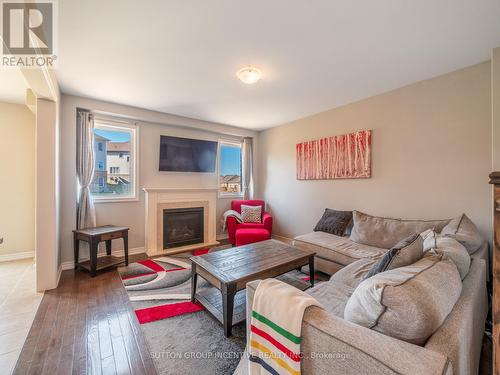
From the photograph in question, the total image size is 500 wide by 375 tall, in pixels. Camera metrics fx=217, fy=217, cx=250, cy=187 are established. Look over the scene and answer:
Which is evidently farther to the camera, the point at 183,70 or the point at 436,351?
the point at 183,70

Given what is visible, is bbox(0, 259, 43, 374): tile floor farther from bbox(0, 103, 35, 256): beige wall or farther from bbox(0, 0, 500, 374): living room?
bbox(0, 103, 35, 256): beige wall

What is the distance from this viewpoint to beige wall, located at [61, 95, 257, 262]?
312 cm

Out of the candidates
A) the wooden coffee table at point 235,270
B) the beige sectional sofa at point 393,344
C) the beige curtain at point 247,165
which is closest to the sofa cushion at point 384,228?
the wooden coffee table at point 235,270

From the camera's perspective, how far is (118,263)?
3.10 meters

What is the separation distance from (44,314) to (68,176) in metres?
1.88

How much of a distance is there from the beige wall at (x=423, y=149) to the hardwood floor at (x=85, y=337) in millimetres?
3190

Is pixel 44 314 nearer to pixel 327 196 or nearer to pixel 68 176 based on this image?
pixel 68 176

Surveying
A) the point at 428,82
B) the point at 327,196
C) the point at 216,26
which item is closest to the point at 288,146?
the point at 327,196

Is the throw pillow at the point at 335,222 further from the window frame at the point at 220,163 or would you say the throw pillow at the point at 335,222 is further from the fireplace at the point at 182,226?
the fireplace at the point at 182,226

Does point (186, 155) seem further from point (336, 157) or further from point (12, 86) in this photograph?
point (336, 157)

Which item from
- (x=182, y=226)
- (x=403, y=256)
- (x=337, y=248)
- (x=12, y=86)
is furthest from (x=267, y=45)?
(x=12, y=86)

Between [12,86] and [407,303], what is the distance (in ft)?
15.1

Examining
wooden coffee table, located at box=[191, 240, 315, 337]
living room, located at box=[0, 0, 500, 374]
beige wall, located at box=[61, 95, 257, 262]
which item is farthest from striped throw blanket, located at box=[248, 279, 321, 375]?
beige wall, located at box=[61, 95, 257, 262]

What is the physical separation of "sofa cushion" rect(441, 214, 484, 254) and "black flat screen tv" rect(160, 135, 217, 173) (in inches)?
148
